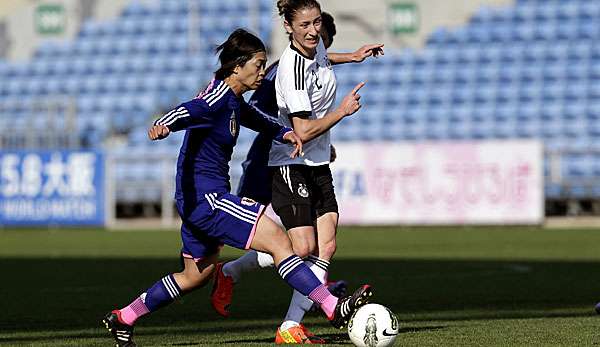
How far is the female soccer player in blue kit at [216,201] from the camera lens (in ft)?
21.1

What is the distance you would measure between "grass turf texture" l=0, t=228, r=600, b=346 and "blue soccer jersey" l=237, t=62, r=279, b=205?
803mm

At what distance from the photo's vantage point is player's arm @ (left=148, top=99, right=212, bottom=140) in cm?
623

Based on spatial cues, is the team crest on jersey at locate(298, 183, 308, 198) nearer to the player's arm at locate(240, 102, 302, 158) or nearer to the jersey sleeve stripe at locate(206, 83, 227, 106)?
the player's arm at locate(240, 102, 302, 158)

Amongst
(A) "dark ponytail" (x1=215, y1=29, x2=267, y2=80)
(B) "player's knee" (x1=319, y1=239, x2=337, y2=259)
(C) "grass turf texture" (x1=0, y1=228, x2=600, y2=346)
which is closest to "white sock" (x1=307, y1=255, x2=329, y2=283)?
(B) "player's knee" (x1=319, y1=239, x2=337, y2=259)

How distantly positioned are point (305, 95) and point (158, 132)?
115cm

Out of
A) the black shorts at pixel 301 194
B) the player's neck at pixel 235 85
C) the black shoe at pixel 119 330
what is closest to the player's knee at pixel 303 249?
the black shorts at pixel 301 194

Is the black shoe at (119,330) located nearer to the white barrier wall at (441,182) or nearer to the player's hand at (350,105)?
the player's hand at (350,105)

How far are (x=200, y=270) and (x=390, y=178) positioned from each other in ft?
48.8

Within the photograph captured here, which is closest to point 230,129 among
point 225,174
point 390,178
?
point 225,174

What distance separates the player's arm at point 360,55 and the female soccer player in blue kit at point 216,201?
124 centimetres

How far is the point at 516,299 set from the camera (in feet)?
31.4

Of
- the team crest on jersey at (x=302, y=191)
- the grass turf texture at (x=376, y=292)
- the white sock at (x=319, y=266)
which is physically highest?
the team crest on jersey at (x=302, y=191)

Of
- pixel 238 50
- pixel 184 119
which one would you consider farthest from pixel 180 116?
pixel 238 50

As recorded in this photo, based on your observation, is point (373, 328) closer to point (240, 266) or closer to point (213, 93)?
point (213, 93)
